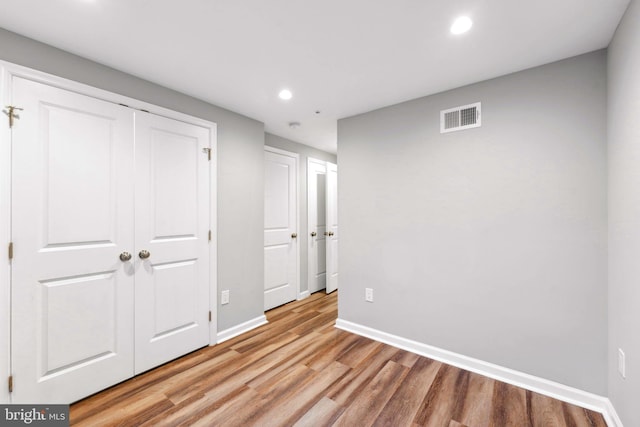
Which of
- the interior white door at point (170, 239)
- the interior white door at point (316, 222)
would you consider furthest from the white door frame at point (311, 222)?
the interior white door at point (170, 239)

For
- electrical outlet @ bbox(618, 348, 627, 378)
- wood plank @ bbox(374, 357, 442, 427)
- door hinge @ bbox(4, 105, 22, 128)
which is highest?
door hinge @ bbox(4, 105, 22, 128)

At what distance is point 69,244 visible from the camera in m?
1.82

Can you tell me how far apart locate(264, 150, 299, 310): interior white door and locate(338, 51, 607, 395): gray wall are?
50.1 inches

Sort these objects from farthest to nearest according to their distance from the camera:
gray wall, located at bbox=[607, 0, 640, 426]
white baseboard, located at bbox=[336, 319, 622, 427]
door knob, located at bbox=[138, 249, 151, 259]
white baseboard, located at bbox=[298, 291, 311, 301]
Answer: white baseboard, located at bbox=[298, 291, 311, 301]
door knob, located at bbox=[138, 249, 151, 259]
white baseboard, located at bbox=[336, 319, 622, 427]
gray wall, located at bbox=[607, 0, 640, 426]

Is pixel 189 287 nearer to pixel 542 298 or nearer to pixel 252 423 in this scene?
pixel 252 423

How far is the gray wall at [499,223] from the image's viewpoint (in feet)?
5.99

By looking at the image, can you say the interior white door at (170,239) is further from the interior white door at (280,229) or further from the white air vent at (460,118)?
the white air vent at (460,118)

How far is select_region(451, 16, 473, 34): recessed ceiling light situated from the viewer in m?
1.53

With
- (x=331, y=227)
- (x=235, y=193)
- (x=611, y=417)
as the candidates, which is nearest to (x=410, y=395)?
(x=611, y=417)

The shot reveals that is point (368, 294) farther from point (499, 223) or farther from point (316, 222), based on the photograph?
point (316, 222)

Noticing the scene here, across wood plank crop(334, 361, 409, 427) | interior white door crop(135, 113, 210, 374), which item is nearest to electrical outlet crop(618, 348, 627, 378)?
wood plank crop(334, 361, 409, 427)

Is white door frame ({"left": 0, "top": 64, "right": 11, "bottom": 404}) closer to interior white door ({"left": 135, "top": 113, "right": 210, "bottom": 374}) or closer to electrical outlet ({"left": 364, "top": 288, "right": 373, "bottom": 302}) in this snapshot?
interior white door ({"left": 135, "top": 113, "right": 210, "bottom": 374})

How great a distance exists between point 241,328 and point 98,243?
1589 millimetres

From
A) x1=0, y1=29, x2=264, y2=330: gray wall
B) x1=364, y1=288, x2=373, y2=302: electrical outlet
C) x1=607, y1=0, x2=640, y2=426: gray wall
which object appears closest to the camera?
x1=607, y1=0, x2=640, y2=426: gray wall
